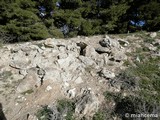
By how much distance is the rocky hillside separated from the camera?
5.46 metres

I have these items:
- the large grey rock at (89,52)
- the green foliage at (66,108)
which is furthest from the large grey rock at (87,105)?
the large grey rock at (89,52)

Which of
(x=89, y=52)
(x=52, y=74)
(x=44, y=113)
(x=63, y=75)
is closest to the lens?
(x=44, y=113)

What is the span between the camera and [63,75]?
6496 millimetres

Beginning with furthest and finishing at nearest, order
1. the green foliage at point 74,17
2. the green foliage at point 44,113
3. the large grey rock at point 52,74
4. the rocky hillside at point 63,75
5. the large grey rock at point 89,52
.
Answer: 1. the green foliage at point 74,17
2. the large grey rock at point 89,52
3. the large grey rock at point 52,74
4. the rocky hillside at point 63,75
5. the green foliage at point 44,113

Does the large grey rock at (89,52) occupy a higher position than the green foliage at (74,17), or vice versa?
the green foliage at (74,17)

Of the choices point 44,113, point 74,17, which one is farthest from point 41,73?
point 74,17

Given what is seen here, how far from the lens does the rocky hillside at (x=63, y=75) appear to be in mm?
5461

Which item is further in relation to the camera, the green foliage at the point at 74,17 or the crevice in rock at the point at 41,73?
the green foliage at the point at 74,17

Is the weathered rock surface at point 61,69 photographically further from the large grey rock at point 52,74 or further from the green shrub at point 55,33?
the green shrub at point 55,33

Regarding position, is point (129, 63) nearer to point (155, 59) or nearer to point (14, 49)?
point (155, 59)

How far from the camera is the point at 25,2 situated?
11.2 meters

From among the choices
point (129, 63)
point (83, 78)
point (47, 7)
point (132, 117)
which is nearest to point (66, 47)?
point (83, 78)

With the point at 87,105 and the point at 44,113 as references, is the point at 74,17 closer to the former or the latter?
the point at 87,105

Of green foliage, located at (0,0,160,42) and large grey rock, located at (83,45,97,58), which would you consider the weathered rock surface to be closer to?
large grey rock, located at (83,45,97,58)
